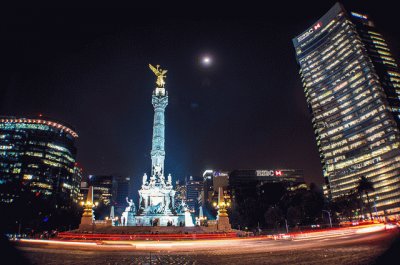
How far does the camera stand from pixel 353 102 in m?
108

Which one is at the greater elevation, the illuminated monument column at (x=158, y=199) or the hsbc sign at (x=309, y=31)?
the hsbc sign at (x=309, y=31)

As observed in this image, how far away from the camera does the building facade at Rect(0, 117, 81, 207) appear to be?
100000 mm

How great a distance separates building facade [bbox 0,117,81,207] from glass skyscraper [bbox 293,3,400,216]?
109018mm

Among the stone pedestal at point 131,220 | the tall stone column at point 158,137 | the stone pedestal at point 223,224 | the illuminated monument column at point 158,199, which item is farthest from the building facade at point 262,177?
the stone pedestal at point 223,224

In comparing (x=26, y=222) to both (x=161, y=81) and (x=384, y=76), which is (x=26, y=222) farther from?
(x=384, y=76)

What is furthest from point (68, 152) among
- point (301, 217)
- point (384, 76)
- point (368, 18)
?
point (368, 18)

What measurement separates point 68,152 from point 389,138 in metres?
127

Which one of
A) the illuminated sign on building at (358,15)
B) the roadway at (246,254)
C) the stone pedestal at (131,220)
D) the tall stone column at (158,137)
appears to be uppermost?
the illuminated sign on building at (358,15)

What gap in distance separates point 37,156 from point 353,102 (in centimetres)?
12725

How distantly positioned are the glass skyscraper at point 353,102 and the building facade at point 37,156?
358 ft

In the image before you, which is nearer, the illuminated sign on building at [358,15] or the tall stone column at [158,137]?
the tall stone column at [158,137]

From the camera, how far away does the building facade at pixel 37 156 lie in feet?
328

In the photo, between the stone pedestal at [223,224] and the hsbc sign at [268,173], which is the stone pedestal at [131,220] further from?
the hsbc sign at [268,173]

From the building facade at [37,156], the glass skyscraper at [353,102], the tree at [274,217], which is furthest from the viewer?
the building facade at [37,156]
